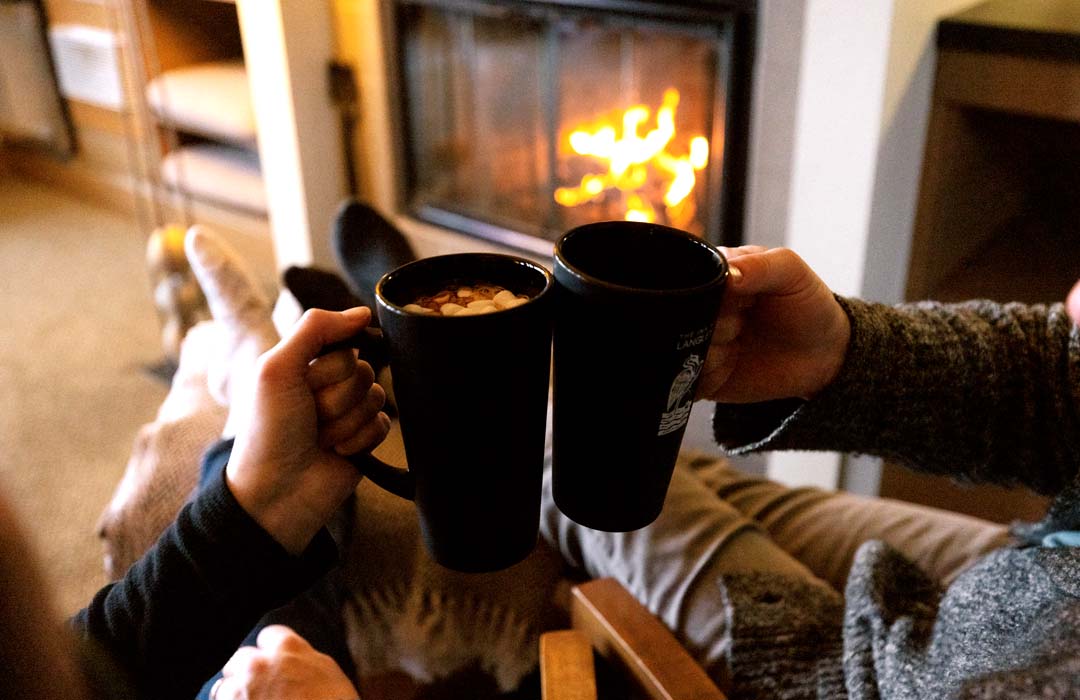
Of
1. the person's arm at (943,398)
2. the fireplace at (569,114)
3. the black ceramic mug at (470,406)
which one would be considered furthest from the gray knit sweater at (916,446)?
the fireplace at (569,114)

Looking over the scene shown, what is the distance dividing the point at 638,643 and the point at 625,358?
1.00 ft

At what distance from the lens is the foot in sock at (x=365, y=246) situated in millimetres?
1080

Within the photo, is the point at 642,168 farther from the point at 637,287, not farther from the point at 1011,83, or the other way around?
the point at 637,287

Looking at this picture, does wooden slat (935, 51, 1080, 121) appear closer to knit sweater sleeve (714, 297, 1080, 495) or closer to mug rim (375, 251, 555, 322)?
knit sweater sleeve (714, 297, 1080, 495)

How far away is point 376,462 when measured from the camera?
528 mm

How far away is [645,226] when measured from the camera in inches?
20.7

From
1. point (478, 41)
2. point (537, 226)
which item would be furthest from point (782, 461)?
point (478, 41)

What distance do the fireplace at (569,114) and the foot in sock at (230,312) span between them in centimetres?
79

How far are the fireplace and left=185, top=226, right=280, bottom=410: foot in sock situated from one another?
0.79 metres

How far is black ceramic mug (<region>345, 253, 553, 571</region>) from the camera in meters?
0.44

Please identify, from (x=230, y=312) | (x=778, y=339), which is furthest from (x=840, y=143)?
(x=230, y=312)

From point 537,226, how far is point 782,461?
0.65m

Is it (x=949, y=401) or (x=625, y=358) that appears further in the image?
(x=949, y=401)

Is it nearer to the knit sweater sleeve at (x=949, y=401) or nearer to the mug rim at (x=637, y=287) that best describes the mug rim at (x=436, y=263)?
the mug rim at (x=637, y=287)
